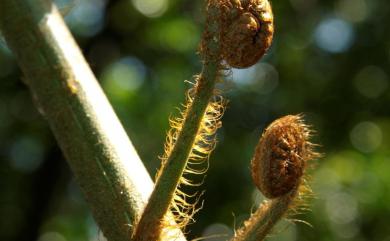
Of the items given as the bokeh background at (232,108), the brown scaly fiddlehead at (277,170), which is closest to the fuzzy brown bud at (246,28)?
the brown scaly fiddlehead at (277,170)

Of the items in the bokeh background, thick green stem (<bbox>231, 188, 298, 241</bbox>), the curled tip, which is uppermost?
the curled tip

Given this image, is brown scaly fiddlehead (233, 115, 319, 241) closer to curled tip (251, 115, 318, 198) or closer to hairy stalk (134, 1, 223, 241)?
curled tip (251, 115, 318, 198)

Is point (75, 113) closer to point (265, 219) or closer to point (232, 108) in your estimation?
point (265, 219)

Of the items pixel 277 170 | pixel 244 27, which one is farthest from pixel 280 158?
pixel 244 27

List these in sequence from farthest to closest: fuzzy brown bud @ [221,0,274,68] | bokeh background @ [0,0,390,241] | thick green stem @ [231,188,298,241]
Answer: bokeh background @ [0,0,390,241]
thick green stem @ [231,188,298,241]
fuzzy brown bud @ [221,0,274,68]

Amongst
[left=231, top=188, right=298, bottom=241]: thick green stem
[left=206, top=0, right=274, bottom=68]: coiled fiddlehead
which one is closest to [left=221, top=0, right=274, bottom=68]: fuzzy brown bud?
[left=206, top=0, right=274, bottom=68]: coiled fiddlehead

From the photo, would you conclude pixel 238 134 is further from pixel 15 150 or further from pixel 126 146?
pixel 126 146

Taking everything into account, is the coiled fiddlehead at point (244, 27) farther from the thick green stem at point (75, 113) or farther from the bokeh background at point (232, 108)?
the bokeh background at point (232, 108)
